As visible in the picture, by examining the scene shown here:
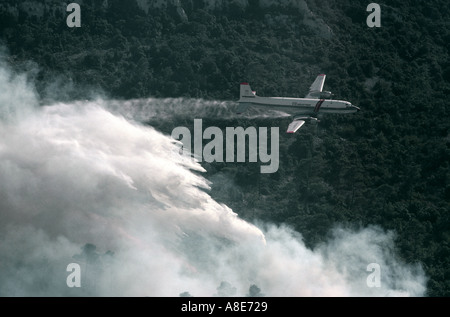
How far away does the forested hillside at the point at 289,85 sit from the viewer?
171 meters

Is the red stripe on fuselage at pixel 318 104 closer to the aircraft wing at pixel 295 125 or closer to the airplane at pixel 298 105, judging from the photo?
the airplane at pixel 298 105

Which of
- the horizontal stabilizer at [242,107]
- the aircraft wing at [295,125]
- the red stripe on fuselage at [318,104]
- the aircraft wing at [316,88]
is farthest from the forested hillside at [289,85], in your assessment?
the red stripe on fuselage at [318,104]

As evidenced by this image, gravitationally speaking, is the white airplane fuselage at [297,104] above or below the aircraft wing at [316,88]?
below

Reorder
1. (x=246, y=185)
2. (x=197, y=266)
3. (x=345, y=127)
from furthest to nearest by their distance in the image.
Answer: (x=345, y=127) < (x=246, y=185) < (x=197, y=266)

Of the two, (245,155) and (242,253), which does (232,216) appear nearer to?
(242,253)

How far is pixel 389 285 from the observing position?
15112 centimetres

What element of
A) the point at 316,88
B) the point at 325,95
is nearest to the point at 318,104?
the point at 325,95

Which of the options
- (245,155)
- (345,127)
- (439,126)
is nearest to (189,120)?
(245,155)

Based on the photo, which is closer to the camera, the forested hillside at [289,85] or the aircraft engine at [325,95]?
the forested hillside at [289,85]

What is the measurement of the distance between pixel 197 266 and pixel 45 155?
875 inches

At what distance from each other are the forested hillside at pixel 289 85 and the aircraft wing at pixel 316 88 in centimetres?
920

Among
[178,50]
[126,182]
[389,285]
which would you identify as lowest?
[389,285]

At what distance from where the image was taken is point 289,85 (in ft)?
623

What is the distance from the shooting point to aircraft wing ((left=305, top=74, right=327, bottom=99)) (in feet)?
565
